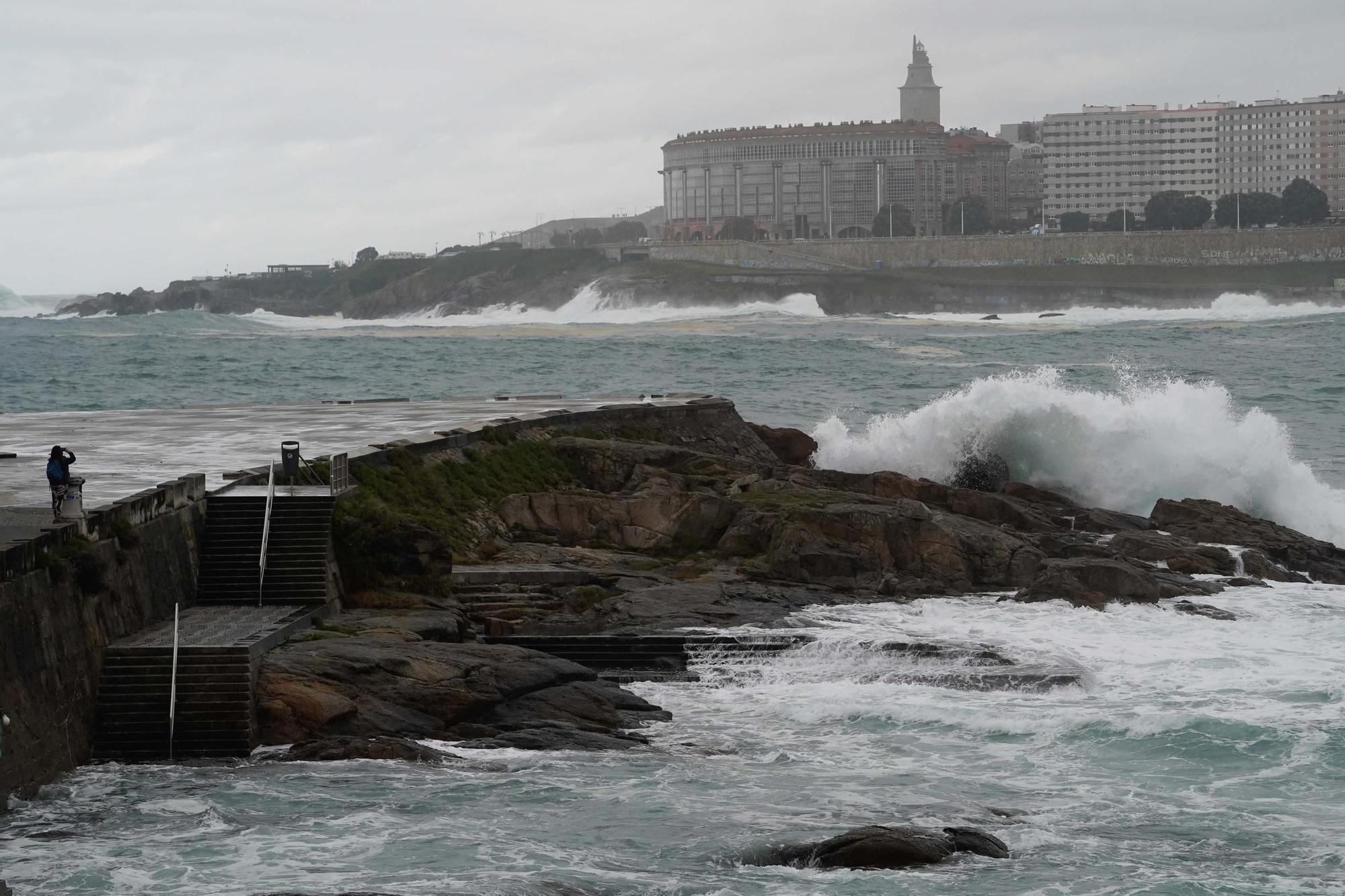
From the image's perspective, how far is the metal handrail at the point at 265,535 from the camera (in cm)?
1922

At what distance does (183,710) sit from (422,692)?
2.19m

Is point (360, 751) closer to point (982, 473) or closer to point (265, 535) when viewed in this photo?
point (265, 535)

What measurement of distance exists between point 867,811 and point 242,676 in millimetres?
5848

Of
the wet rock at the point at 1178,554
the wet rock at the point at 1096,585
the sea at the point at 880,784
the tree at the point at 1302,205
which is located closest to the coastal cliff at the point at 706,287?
the tree at the point at 1302,205

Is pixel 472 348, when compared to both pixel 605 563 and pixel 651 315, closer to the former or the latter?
pixel 651 315

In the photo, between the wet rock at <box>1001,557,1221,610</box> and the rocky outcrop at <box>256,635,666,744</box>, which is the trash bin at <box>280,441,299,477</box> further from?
the wet rock at <box>1001,557,1221,610</box>

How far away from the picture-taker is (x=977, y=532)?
24.5 metres

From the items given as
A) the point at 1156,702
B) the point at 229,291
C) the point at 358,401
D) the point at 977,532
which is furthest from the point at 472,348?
the point at 229,291

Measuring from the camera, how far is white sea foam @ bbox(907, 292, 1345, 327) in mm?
134875

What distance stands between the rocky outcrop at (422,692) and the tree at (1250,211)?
183 meters

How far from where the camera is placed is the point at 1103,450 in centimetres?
3456

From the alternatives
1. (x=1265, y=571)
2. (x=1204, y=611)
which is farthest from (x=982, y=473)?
(x=1204, y=611)

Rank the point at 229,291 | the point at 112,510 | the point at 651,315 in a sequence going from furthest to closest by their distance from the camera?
the point at 229,291 → the point at 651,315 → the point at 112,510

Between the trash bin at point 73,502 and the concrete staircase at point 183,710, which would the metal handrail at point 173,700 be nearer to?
the concrete staircase at point 183,710
